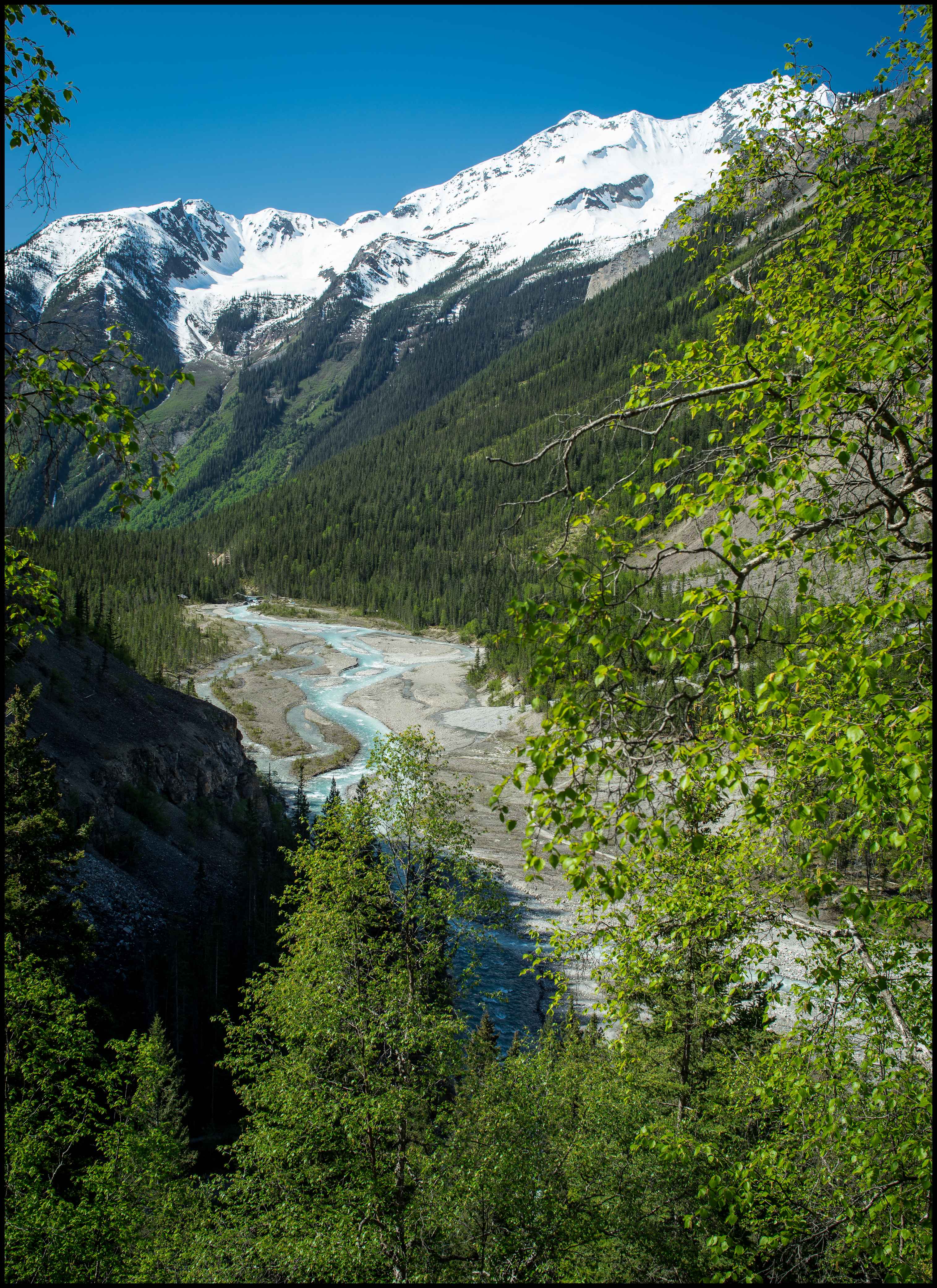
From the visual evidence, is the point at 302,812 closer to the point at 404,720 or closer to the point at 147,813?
the point at 147,813

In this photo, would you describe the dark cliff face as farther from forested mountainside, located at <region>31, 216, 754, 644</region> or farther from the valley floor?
forested mountainside, located at <region>31, 216, 754, 644</region>

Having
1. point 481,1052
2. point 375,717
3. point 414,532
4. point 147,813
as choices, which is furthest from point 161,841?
point 414,532

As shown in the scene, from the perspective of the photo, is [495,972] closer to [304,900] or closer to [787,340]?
[304,900]

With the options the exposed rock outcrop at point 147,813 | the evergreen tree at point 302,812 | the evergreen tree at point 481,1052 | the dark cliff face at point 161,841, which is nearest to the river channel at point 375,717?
the evergreen tree at point 481,1052

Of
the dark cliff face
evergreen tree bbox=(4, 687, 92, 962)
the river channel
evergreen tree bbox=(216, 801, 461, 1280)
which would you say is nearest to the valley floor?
the river channel

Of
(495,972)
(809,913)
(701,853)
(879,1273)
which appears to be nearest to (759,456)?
(809,913)

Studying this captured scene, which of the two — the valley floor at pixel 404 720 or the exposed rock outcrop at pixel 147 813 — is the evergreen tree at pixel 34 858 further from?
the valley floor at pixel 404 720
